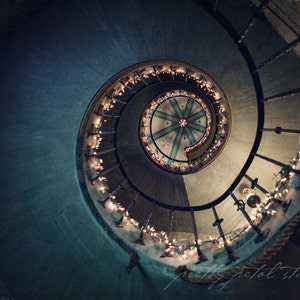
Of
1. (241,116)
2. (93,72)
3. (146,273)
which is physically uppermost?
(93,72)

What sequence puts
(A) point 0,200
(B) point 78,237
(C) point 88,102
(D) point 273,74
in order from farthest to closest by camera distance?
(D) point 273,74 → (C) point 88,102 → (B) point 78,237 → (A) point 0,200

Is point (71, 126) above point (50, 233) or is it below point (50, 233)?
above

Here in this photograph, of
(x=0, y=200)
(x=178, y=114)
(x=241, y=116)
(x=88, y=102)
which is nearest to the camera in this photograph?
(x=0, y=200)

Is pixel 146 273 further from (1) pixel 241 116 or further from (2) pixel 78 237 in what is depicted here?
(1) pixel 241 116

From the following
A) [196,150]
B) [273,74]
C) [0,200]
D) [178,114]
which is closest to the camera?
[0,200]

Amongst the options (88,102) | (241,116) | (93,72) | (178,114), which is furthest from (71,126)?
(178,114)

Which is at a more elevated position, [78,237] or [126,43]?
[126,43]

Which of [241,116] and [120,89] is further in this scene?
[241,116]

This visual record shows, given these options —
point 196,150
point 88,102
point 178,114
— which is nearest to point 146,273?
point 88,102

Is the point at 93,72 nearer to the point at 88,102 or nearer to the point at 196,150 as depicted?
the point at 88,102
